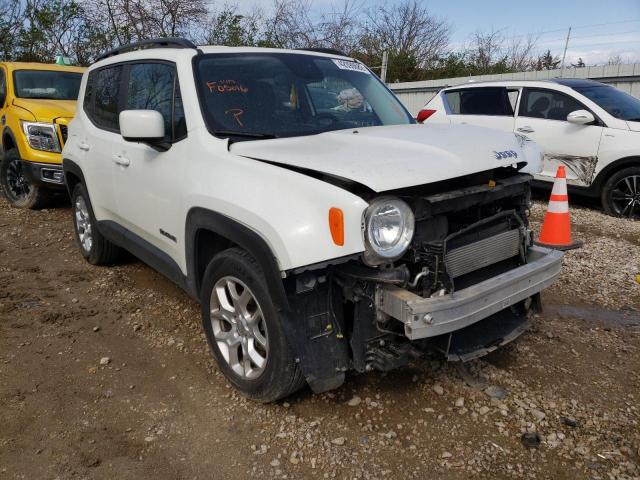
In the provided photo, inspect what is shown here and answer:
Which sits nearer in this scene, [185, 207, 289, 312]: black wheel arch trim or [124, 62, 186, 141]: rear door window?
[185, 207, 289, 312]: black wheel arch trim

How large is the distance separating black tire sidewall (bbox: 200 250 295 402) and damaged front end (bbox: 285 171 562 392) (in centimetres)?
13

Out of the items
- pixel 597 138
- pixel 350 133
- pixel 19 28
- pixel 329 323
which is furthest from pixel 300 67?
pixel 19 28

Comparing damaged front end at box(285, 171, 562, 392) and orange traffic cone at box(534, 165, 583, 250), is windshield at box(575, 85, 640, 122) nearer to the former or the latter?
orange traffic cone at box(534, 165, 583, 250)

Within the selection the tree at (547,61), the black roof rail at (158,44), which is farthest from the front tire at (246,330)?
the tree at (547,61)

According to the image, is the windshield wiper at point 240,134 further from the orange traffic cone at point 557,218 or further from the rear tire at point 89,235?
the orange traffic cone at point 557,218

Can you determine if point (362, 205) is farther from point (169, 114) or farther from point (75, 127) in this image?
point (75, 127)

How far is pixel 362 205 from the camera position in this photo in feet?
6.98

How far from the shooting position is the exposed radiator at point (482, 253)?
2520 millimetres

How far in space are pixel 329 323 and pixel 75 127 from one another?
11.6 ft

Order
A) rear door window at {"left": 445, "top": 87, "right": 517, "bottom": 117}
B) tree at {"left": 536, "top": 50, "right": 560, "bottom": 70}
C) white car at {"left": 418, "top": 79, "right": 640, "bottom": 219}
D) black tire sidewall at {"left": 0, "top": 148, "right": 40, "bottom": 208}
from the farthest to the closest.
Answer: tree at {"left": 536, "top": 50, "right": 560, "bottom": 70} → rear door window at {"left": 445, "top": 87, "right": 517, "bottom": 117} → black tire sidewall at {"left": 0, "top": 148, "right": 40, "bottom": 208} → white car at {"left": 418, "top": 79, "right": 640, "bottom": 219}

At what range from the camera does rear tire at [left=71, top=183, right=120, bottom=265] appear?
183 inches

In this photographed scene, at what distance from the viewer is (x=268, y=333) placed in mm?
2494

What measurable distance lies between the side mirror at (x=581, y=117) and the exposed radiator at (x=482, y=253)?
462cm

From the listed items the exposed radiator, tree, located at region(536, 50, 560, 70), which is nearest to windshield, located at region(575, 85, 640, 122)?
the exposed radiator
